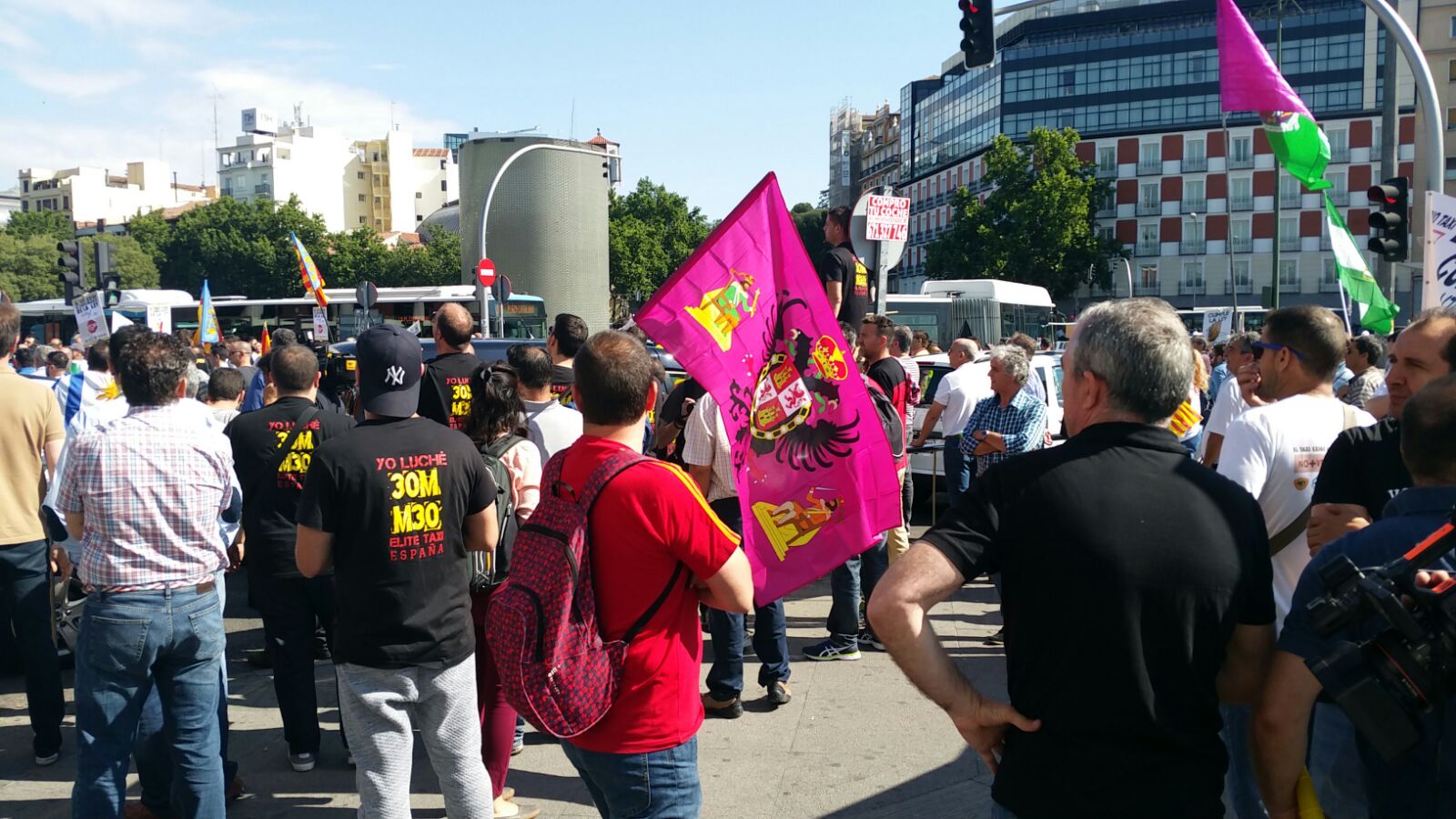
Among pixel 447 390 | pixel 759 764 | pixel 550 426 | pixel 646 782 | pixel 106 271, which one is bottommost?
pixel 759 764

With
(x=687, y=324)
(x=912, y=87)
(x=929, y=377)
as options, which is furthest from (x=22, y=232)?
(x=687, y=324)

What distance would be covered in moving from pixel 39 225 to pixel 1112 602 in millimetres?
107143

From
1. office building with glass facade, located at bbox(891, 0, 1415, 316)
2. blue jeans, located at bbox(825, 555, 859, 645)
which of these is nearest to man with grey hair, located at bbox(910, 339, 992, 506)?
blue jeans, located at bbox(825, 555, 859, 645)

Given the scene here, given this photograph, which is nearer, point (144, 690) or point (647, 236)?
point (144, 690)

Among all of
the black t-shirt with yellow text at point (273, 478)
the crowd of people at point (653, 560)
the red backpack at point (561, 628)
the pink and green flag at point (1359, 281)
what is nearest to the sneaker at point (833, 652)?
the crowd of people at point (653, 560)

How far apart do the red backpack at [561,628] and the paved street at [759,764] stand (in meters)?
1.96

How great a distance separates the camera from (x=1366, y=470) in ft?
10.0

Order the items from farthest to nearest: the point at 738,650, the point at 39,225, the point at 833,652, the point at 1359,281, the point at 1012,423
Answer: the point at 39,225, the point at 1359,281, the point at 1012,423, the point at 833,652, the point at 738,650

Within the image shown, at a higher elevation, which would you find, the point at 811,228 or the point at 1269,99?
the point at 811,228

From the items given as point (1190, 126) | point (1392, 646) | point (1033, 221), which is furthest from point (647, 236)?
point (1392, 646)

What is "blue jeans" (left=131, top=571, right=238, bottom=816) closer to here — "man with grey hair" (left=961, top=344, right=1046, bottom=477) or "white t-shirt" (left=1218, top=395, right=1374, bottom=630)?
"white t-shirt" (left=1218, top=395, right=1374, bottom=630)

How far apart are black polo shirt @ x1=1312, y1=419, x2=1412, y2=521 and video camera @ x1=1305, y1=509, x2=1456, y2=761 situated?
1.14 m

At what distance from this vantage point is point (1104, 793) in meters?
2.13

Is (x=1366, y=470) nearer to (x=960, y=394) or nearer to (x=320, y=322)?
(x=960, y=394)
